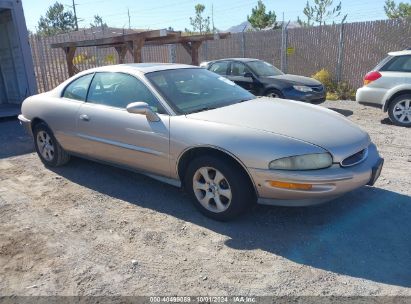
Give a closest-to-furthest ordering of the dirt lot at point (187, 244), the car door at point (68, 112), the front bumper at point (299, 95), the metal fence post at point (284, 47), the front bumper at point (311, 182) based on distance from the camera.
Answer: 1. the dirt lot at point (187, 244)
2. the front bumper at point (311, 182)
3. the car door at point (68, 112)
4. the front bumper at point (299, 95)
5. the metal fence post at point (284, 47)

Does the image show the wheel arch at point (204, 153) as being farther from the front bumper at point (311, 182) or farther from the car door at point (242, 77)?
the car door at point (242, 77)

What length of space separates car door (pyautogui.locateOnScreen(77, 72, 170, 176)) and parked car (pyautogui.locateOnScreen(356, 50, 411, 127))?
5470 mm

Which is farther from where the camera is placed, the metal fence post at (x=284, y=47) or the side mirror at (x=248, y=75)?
the metal fence post at (x=284, y=47)

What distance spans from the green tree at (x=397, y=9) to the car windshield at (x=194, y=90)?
3532cm

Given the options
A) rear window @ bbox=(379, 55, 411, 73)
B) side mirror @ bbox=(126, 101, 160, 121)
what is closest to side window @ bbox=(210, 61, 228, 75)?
rear window @ bbox=(379, 55, 411, 73)

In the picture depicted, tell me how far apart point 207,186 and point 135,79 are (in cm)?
154

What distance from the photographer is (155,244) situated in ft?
11.4

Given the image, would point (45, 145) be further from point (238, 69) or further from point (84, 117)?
point (238, 69)

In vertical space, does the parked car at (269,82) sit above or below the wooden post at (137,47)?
below

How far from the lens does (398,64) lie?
25.1ft

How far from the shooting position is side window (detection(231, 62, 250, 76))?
10.1 meters

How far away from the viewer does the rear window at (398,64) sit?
7.52 m

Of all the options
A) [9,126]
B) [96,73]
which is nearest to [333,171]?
[96,73]

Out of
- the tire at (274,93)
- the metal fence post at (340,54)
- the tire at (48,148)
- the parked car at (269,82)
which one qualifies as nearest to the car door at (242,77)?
the parked car at (269,82)
